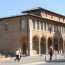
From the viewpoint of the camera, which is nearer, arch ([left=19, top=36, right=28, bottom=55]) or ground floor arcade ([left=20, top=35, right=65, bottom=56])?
ground floor arcade ([left=20, top=35, right=65, bottom=56])


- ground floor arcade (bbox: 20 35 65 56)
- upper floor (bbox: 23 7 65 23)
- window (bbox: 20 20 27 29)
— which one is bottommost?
ground floor arcade (bbox: 20 35 65 56)

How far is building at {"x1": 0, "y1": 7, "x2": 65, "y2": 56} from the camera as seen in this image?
51.0m

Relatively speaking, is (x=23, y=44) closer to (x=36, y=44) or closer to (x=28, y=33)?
(x=36, y=44)

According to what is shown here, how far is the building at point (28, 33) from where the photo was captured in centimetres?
5103

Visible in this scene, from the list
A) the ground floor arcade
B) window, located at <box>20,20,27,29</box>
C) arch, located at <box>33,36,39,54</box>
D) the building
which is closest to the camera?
the ground floor arcade

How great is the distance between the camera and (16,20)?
2067 inches

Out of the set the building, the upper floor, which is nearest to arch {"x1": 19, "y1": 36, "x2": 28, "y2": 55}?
the building

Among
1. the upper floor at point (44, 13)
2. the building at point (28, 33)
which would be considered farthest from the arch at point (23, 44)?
the upper floor at point (44, 13)

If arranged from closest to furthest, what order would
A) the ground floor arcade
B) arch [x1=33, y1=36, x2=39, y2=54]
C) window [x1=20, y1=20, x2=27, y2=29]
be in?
the ground floor arcade
window [x1=20, y1=20, x2=27, y2=29]
arch [x1=33, y1=36, x2=39, y2=54]

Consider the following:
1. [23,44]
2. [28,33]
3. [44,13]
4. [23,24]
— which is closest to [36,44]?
[23,44]

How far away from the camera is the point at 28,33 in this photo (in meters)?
50.6

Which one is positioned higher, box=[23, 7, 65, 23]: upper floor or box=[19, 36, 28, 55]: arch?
box=[23, 7, 65, 23]: upper floor

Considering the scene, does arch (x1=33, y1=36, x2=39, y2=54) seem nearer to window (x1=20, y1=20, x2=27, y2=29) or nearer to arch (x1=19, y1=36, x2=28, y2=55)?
arch (x1=19, y1=36, x2=28, y2=55)

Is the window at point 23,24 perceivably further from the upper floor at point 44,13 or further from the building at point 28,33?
the upper floor at point 44,13
